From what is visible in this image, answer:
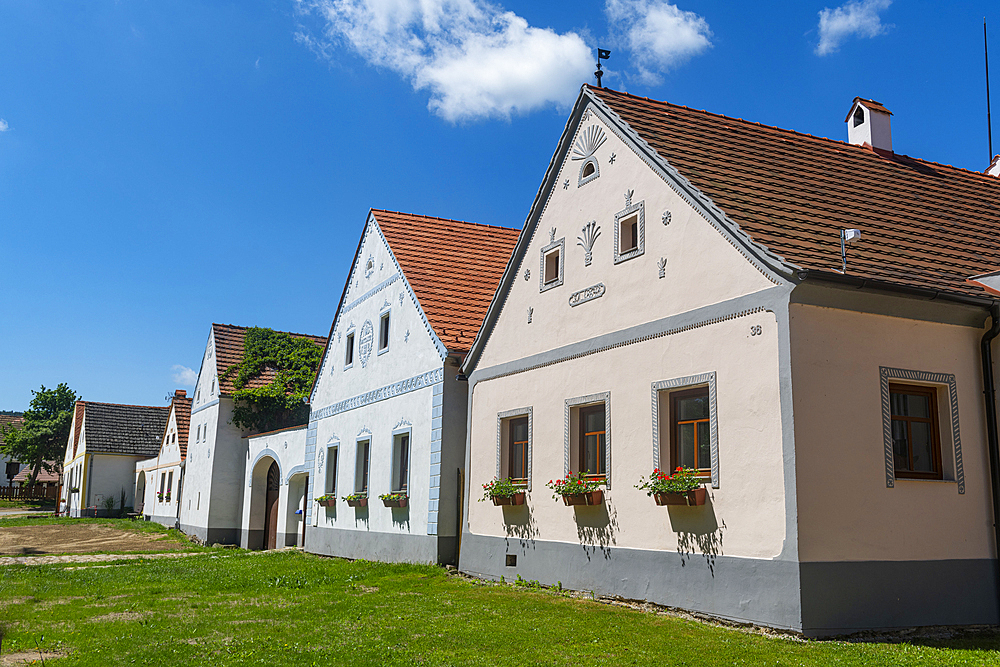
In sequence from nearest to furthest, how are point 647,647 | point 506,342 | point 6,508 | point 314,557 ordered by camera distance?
point 647,647
point 506,342
point 314,557
point 6,508

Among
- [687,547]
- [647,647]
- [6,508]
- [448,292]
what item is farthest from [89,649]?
[6,508]

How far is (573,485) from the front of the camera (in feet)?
42.1

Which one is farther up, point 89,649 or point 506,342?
point 506,342

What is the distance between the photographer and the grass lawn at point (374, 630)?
8109 mm

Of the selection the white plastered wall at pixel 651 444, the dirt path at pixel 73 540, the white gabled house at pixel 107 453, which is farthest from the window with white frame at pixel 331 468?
the white gabled house at pixel 107 453

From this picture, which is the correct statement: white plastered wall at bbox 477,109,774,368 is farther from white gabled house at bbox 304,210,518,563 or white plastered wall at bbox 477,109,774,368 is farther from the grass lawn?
the grass lawn

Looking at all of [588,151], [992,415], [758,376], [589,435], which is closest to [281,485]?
[589,435]

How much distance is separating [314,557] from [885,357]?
15.5m

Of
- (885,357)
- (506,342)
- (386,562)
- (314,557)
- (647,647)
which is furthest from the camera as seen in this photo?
(314,557)

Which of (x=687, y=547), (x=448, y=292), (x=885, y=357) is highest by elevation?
(x=448, y=292)

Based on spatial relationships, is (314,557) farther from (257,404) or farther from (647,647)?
(647,647)

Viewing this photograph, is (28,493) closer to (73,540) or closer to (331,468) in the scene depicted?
(73,540)

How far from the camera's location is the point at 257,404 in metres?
31.8

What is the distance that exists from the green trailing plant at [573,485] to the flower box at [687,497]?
1.79 m
